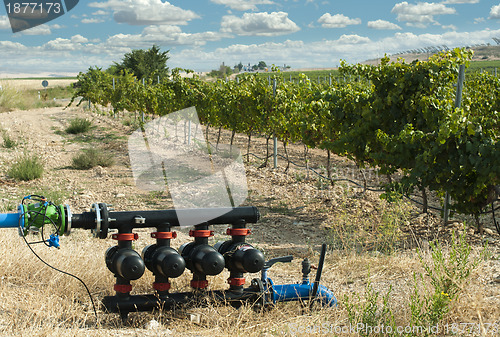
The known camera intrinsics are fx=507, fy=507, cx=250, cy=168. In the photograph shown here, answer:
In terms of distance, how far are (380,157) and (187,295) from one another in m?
3.64

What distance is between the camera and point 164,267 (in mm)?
3396

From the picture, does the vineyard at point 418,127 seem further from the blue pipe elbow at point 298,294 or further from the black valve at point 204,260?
the black valve at point 204,260

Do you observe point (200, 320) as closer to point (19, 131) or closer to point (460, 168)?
point (460, 168)

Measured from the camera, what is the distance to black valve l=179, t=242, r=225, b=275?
348 cm

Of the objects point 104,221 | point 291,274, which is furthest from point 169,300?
point 291,274

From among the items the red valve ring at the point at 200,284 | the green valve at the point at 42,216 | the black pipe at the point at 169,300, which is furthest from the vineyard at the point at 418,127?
the green valve at the point at 42,216

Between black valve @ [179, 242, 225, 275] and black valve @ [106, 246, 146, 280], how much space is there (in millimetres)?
373

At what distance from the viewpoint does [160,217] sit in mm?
3543

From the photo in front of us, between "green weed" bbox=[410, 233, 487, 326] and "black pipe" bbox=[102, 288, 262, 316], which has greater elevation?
"green weed" bbox=[410, 233, 487, 326]

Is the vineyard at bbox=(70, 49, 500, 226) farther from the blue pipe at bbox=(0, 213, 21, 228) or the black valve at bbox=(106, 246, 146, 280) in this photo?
the blue pipe at bbox=(0, 213, 21, 228)

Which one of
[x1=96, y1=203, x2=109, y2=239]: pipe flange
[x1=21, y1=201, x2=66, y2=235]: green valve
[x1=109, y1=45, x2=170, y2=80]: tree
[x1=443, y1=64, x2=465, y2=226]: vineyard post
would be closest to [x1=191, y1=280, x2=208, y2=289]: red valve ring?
[x1=96, y1=203, x2=109, y2=239]: pipe flange

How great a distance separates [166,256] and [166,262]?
0.14ft

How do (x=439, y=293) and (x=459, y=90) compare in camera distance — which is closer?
(x=439, y=293)

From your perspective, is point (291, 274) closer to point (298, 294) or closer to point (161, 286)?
point (298, 294)
